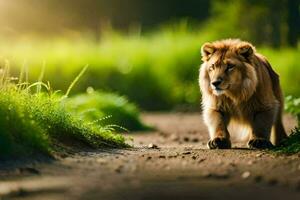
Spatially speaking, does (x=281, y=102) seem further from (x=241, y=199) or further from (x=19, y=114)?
(x=241, y=199)

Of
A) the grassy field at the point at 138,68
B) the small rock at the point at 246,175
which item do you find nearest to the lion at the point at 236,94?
the small rock at the point at 246,175

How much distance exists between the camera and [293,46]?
1942 cm

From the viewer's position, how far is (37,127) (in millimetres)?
7547

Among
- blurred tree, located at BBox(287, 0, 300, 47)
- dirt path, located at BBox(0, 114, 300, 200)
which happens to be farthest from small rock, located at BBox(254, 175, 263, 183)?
blurred tree, located at BBox(287, 0, 300, 47)

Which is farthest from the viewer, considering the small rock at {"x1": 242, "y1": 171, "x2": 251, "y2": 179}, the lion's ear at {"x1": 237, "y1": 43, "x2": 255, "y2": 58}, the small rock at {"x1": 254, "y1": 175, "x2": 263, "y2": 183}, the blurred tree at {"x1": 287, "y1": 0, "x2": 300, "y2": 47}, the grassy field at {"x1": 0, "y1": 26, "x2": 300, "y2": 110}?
the blurred tree at {"x1": 287, "y1": 0, "x2": 300, "y2": 47}

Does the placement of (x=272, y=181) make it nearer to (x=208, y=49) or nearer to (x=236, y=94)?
(x=236, y=94)

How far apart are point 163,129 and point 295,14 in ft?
18.7

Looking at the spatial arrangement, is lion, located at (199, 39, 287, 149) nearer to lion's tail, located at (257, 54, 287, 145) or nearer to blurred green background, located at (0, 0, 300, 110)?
lion's tail, located at (257, 54, 287, 145)

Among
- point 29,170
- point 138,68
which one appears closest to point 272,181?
point 29,170

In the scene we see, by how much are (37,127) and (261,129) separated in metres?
2.45

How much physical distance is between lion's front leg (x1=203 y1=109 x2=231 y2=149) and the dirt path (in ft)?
1.36

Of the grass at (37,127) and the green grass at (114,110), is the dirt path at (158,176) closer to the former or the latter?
the grass at (37,127)

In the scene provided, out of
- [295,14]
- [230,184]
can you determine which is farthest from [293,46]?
[230,184]

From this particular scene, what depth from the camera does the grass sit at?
24.1ft
